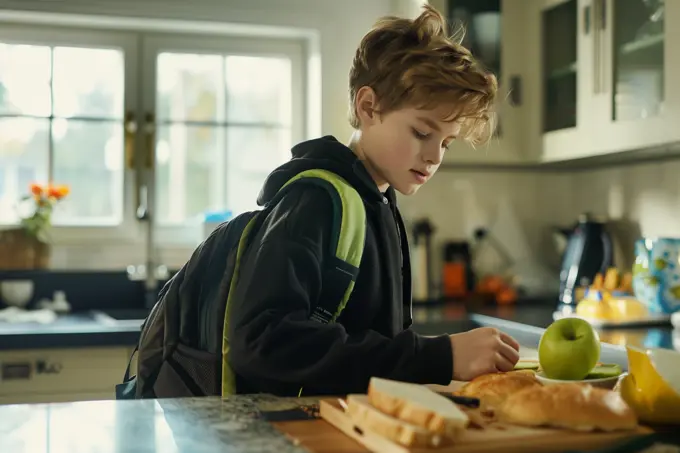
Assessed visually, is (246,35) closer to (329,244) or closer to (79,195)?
(79,195)

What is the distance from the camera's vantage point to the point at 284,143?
3361 mm

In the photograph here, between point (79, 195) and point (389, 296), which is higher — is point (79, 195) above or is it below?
above

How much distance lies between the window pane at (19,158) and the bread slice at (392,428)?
238 centimetres

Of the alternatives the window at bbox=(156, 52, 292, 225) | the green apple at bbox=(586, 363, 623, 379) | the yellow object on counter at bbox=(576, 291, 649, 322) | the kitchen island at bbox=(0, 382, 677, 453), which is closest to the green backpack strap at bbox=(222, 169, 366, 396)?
the kitchen island at bbox=(0, 382, 677, 453)

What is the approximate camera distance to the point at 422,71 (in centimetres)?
133

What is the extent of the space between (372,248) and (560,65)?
1.92m

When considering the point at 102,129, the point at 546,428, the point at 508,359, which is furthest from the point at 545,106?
the point at 546,428

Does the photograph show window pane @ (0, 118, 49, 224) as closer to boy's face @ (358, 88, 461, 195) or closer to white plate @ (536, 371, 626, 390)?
boy's face @ (358, 88, 461, 195)

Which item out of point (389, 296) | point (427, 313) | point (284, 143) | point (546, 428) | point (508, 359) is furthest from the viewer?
point (284, 143)

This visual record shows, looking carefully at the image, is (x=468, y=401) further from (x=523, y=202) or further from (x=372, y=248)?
(x=523, y=202)

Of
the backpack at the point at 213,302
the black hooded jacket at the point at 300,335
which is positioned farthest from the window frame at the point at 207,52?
the black hooded jacket at the point at 300,335

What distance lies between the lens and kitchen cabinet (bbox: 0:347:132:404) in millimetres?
2473

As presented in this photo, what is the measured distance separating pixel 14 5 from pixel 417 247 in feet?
5.22

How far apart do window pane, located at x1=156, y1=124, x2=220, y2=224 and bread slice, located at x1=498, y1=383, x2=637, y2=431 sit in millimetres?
2373
